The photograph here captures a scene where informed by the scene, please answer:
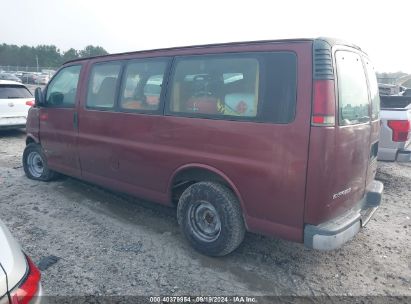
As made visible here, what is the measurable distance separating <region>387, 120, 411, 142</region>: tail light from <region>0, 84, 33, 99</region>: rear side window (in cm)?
905

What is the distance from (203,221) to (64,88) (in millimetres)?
3045

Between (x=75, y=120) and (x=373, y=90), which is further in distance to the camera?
(x=75, y=120)

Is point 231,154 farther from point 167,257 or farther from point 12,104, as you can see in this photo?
point 12,104

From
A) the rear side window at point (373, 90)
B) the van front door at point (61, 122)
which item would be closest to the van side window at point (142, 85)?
the van front door at point (61, 122)

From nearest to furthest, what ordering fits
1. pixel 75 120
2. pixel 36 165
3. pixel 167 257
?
1. pixel 167 257
2. pixel 75 120
3. pixel 36 165

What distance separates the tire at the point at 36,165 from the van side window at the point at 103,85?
5.64 feet

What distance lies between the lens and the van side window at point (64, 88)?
189 inches

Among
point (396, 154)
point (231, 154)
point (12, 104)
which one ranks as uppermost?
point (12, 104)

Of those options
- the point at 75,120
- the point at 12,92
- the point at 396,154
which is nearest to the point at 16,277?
the point at 75,120

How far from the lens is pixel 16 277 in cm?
173

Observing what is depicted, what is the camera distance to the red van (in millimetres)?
2693

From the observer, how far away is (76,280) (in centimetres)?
302

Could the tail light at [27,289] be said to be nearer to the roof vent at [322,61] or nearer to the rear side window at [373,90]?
the roof vent at [322,61]

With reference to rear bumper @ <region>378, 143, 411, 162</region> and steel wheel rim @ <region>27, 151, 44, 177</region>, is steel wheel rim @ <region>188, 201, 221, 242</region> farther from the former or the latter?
steel wheel rim @ <region>27, 151, 44, 177</region>
